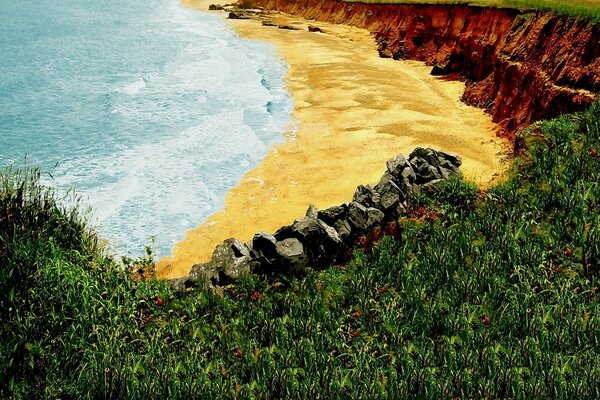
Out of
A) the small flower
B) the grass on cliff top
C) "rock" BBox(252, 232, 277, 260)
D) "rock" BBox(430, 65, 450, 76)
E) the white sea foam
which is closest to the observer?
the small flower

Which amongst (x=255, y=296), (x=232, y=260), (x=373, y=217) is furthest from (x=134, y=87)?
(x=255, y=296)

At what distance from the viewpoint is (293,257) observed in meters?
12.3

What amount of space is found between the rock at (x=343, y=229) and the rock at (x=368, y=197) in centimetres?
113

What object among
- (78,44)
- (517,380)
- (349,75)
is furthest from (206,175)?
(78,44)

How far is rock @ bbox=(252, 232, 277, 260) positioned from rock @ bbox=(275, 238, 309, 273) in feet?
0.59

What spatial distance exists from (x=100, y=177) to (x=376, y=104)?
50.2 feet

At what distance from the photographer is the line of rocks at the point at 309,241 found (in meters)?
12.4

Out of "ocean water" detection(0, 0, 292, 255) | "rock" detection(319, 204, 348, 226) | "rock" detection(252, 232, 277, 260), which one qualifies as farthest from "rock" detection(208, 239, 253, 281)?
"ocean water" detection(0, 0, 292, 255)

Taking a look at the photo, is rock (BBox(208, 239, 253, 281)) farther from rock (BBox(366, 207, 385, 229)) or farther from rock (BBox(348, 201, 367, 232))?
rock (BBox(366, 207, 385, 229))

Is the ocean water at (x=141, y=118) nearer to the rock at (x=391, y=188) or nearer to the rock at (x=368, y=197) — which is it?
the rock at (x=368, y=197)

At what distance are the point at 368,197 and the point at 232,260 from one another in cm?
432

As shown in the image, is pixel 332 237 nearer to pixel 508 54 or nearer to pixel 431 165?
pixel 431 165

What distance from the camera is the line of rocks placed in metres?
12.4

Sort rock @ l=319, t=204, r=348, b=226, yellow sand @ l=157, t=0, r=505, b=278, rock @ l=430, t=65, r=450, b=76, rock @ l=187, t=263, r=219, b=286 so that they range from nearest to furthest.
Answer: rock @ l=187, t=263, r=219, b=286 < rock @ l=319, t=204, r=348, b=226 < yellow sand @ l=157, t=0, r=505, b=278 < rock @ l=430, t=65, r=450, b=76
